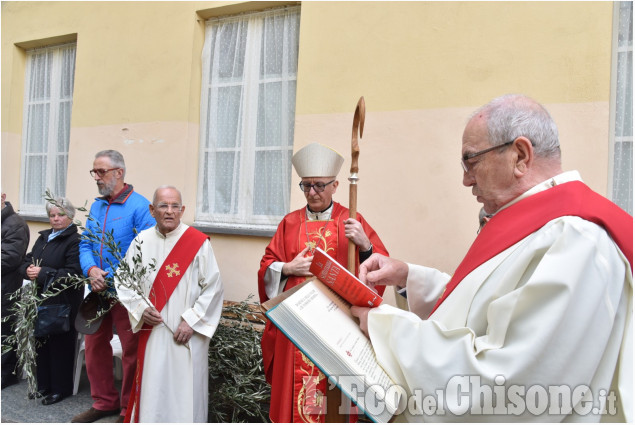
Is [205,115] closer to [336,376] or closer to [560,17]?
[560,17]

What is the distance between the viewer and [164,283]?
3.71 meters

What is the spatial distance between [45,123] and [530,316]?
7.32m

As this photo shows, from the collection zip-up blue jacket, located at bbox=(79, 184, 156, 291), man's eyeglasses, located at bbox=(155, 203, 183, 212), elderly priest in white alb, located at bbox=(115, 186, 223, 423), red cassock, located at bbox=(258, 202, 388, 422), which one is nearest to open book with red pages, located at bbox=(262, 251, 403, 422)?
red cassock, located at bbox=(258, 202, 388, 422)

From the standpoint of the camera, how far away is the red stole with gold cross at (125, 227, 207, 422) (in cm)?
366

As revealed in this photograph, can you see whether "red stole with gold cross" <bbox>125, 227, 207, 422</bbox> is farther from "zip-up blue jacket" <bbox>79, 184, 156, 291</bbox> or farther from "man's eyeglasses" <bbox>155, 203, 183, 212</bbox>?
"zip-up blue jacket" <bbox>79, 184, 156, 291</bbox>

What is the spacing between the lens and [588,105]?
358 cm

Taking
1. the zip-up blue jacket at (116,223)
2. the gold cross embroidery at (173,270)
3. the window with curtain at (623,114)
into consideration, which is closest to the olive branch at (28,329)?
the zip-up blue jacket at (116,223)

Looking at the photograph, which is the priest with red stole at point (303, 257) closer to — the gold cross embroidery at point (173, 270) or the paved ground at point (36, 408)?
the gold cross embroidery at point (173, 270)

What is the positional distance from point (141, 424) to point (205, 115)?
3397 millimetres

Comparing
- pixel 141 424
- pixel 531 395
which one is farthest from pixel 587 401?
pixel 141 424

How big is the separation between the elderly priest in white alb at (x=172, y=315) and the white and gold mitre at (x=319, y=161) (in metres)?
1.11

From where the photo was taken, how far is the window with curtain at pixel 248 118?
5129 millimetres

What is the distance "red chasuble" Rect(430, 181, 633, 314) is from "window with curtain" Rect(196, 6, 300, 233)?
3527mm

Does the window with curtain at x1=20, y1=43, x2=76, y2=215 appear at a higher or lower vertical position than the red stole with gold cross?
higher
